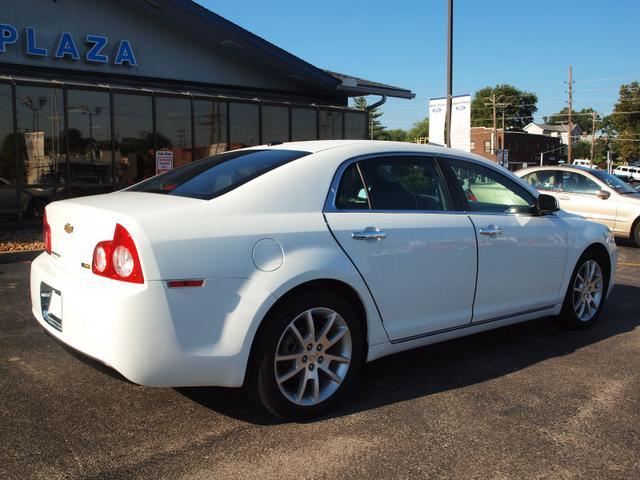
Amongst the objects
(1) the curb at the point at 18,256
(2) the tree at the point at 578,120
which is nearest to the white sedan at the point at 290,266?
(1) the curb at the point at 18,256

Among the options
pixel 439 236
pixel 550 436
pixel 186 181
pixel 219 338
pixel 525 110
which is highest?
pixel 525 110

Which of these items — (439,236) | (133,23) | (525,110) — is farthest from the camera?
(525,110)

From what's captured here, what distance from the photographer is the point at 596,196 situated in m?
11.2

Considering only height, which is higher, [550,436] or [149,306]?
[149,306]

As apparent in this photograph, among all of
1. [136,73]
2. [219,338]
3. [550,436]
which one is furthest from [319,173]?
[136,73]

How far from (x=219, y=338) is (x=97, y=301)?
611 mm

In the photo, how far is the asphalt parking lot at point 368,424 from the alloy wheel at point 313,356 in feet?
0.62

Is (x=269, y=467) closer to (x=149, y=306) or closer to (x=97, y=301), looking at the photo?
(x=149, y=306)

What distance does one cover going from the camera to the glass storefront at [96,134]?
1230cm

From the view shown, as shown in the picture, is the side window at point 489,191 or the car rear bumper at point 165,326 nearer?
the car rear bumper at point 165,326

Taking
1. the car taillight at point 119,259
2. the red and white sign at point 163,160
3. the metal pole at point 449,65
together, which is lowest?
the car taillight at point 119,259

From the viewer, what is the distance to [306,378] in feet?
11.0

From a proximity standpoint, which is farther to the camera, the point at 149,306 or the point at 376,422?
the point at 376,422

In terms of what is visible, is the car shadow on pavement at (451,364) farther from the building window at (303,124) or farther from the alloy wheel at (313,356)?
the building window at (303,124)
